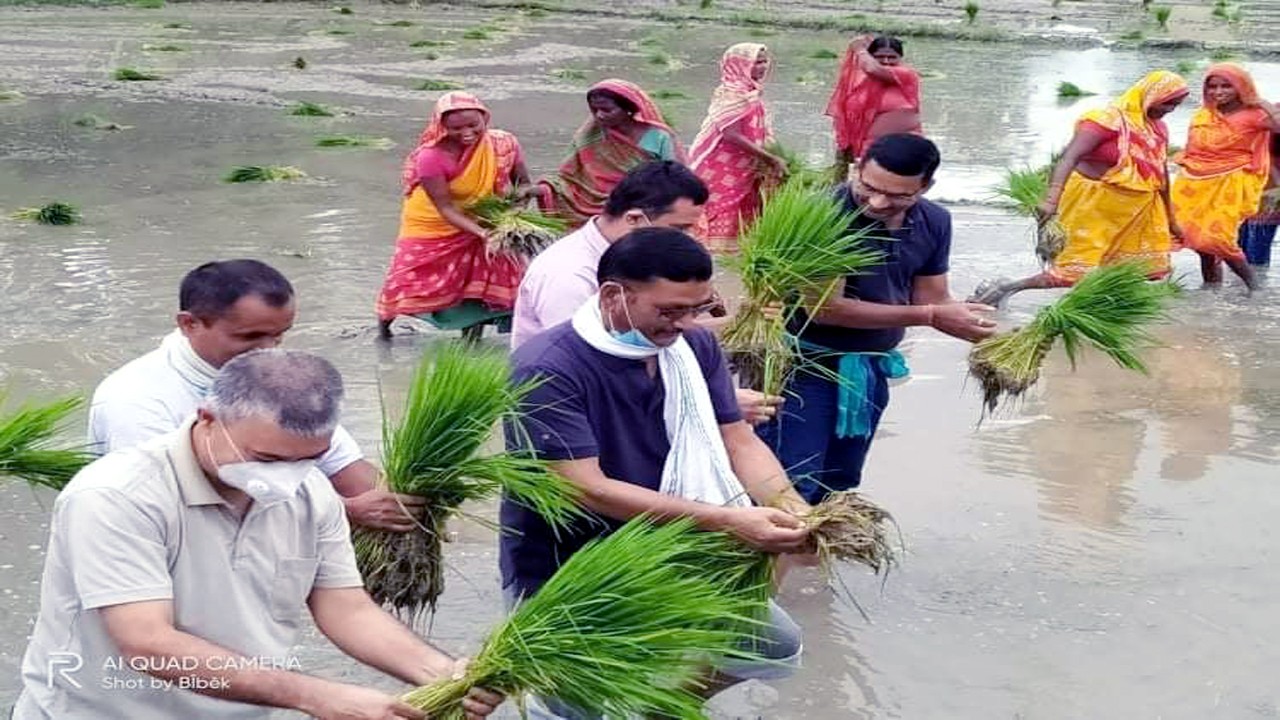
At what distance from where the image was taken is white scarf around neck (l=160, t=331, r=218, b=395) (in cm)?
328

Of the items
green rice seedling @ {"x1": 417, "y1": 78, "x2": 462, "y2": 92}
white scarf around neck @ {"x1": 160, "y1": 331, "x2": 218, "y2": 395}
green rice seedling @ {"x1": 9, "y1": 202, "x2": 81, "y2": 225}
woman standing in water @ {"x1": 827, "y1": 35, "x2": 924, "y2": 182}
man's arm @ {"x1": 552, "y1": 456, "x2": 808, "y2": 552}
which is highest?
white scarf around neck @ {"x1": 160, "y1": 331, "x2": 218, "y2": 395}

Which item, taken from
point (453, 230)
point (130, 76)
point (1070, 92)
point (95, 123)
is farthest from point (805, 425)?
point (130, 76)

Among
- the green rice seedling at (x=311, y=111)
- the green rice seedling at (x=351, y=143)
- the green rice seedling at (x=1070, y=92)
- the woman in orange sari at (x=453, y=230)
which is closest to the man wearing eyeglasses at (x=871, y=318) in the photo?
the woman in orange sari at (x=453, y=230)

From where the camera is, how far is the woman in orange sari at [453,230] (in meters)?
7.43

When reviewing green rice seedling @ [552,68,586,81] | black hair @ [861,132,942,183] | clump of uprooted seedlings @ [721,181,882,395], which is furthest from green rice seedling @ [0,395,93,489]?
green rice seedling @ [552,68,586,81]

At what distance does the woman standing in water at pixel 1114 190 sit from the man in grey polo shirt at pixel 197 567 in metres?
6.15

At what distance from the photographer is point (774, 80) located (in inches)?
727

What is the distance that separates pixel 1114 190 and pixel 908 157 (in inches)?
172

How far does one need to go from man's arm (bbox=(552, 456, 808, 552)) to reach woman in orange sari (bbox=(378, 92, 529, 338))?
155 inches

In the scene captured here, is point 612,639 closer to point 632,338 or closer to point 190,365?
point 632,338

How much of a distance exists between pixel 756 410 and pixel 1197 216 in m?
5.97

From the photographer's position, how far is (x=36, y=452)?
3.47 metres

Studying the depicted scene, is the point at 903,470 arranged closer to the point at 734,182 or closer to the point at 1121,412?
the point at 1121,412

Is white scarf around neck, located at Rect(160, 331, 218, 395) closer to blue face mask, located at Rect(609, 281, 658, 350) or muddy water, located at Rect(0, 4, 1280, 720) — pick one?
blue face mask, located at Rect(609, 281, 658, 350)
